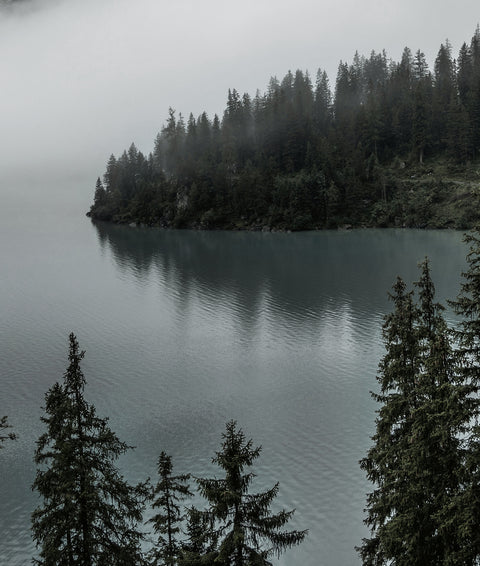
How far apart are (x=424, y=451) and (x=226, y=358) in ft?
119

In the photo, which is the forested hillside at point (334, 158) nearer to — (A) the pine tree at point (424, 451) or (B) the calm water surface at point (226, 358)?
(B) the calm water surface at point (226, 358)

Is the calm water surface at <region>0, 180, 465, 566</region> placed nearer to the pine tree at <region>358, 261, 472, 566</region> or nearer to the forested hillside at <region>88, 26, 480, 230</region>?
the pine tree at <region>358, 261, 472, 566</region>

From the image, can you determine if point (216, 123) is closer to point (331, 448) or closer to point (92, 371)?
point (92, 371)

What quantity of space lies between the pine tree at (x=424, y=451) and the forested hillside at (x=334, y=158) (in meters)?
115

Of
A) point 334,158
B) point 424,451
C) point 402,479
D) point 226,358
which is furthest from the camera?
A: point 334,158

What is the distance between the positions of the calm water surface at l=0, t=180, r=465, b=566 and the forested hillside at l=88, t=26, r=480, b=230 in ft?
97.1

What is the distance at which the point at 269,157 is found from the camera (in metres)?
155

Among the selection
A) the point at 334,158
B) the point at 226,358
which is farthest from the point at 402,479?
the point at 334,158

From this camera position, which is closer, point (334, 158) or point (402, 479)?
point (402, 479)

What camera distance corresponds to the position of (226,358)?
49500mm

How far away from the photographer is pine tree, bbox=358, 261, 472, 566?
12.8 m

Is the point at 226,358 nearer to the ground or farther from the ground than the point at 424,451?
nearer to the ground

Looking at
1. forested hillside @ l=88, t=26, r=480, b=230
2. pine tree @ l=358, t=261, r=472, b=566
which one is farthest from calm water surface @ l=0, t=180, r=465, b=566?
forested hillside @ l=88, t=26, r=480, b=230

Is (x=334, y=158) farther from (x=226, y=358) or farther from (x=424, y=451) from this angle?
(x=424, y=451)
